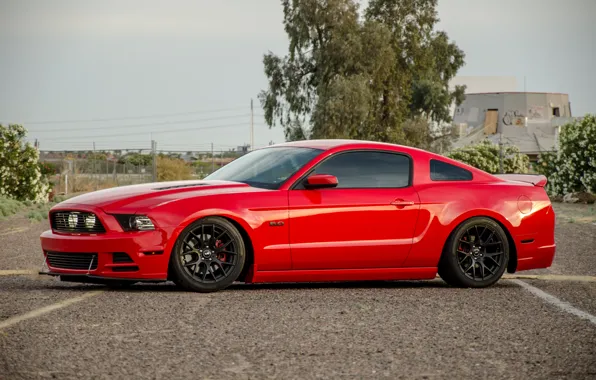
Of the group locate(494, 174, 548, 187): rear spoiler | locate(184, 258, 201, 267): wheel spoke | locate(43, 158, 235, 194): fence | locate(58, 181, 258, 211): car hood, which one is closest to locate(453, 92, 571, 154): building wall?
locate(43, 158, 235, 194): fence

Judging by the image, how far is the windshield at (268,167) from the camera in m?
9.58

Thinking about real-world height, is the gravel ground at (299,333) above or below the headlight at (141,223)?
below

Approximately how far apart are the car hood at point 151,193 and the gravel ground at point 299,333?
0.78 metres

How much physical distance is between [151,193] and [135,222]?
1.14 ft

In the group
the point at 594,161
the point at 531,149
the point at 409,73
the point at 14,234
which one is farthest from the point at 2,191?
the point at 531,149

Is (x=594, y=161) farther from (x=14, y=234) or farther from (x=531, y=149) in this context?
(x=531, y=149)

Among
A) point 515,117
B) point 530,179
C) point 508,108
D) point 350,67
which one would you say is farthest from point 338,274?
point 515,117

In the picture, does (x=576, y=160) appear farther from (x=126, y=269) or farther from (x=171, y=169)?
(x=126, y=269)

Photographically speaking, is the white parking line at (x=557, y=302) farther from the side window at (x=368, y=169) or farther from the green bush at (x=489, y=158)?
the green bush at (x=489, y=158)

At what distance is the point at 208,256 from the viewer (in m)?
8.97

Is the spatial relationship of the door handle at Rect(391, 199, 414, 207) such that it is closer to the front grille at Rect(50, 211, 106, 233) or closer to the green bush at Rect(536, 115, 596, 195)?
the front grille at Rect(50, 211, 106, 233)

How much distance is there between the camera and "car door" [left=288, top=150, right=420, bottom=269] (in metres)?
9.36

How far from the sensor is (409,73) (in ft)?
219

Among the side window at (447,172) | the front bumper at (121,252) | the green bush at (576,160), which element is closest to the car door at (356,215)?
the side window at (447,172)
